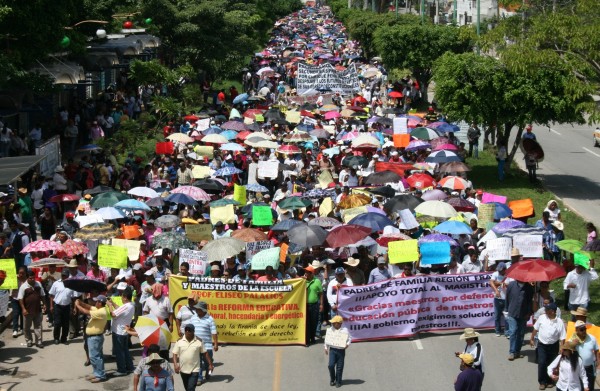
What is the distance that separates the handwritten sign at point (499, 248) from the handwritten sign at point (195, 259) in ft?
16.1

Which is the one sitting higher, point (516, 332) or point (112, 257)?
point (112, 257)

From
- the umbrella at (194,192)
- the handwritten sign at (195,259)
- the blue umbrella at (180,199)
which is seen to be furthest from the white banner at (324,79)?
the handwritten sign at (195,259)

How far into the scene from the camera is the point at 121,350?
16969 millimetres

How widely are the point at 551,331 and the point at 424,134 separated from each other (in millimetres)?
19259

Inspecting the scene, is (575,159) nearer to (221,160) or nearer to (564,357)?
(221,160)

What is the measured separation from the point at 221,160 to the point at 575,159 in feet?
51.9

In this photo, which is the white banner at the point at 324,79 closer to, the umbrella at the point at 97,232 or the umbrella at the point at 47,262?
the umbrella at the point at 97,232

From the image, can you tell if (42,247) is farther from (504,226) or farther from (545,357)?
(545,357)

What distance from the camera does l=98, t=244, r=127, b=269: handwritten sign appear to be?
18.7m

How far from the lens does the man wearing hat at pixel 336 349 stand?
1585 cm

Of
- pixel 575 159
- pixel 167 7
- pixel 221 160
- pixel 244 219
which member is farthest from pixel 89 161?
pixel 167 7

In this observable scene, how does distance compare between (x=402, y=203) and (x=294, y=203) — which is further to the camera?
(x=294, y=203)

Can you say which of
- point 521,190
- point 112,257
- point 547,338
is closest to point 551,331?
point 547,338

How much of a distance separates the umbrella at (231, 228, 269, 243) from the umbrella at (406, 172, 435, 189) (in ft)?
20.9
